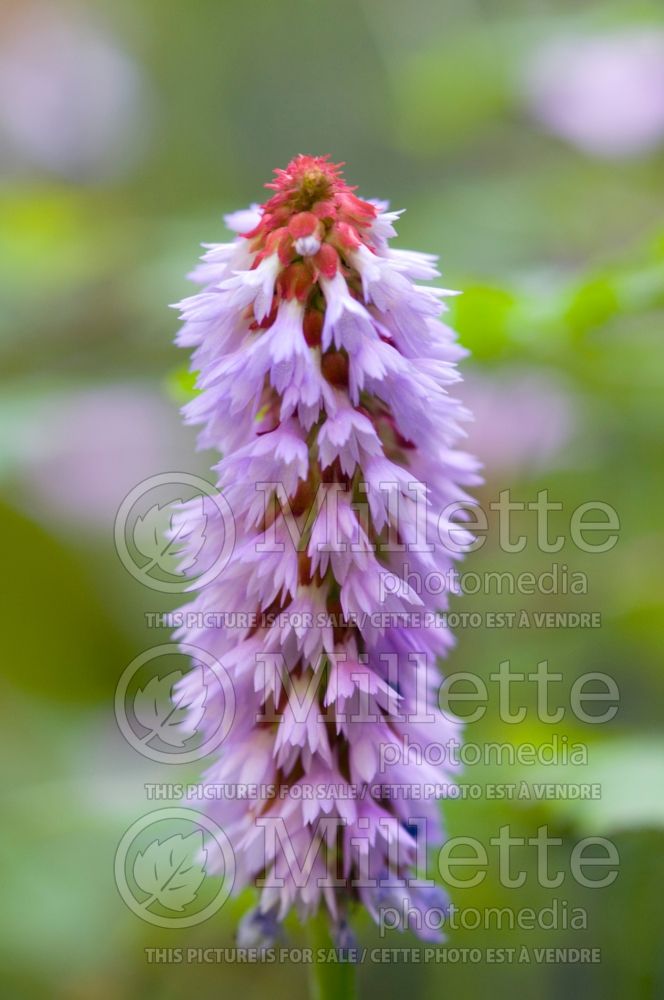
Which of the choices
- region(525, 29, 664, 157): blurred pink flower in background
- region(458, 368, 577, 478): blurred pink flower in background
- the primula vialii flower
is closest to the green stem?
the primula vialii flower

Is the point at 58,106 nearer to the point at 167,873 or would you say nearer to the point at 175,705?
the point at 167,873

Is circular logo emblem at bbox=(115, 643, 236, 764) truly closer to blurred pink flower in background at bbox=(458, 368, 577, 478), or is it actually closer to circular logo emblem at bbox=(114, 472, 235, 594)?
circular logo emblem at bbox=(114, 472, 235, 594)

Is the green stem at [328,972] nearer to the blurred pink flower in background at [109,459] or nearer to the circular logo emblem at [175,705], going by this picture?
the circular logo emblem at [175,705]

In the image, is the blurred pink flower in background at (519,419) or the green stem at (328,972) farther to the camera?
the blurred pink flower in background at (519,419)

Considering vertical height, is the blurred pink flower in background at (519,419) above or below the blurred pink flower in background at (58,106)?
below

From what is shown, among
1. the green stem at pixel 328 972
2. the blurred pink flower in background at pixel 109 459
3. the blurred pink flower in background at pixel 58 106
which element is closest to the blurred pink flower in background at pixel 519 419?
the blurred pink flower in background at pixel 109 459

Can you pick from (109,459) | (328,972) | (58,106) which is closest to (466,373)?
(109,459)
